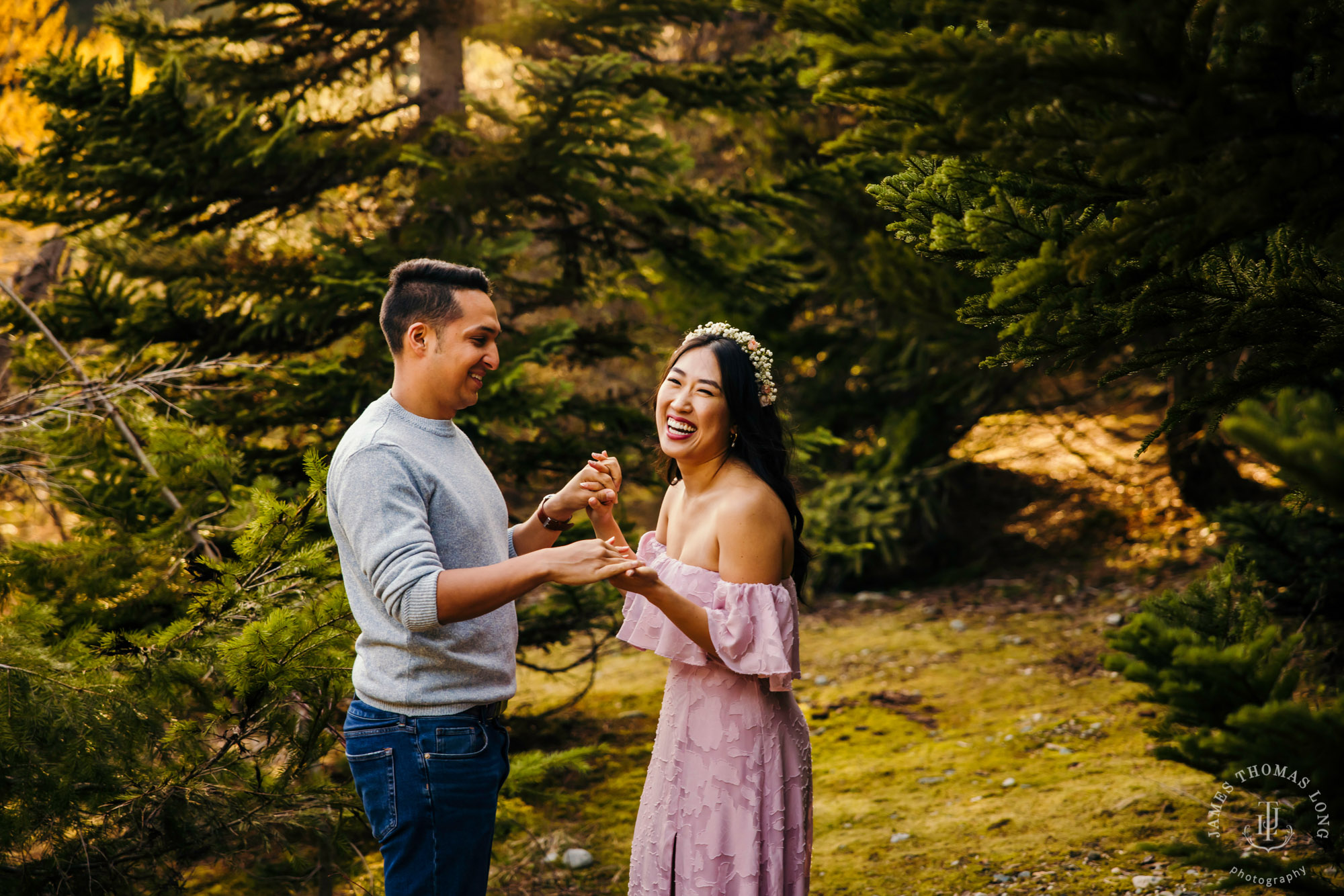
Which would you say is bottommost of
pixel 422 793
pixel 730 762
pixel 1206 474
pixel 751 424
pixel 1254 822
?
pixel 1254 822

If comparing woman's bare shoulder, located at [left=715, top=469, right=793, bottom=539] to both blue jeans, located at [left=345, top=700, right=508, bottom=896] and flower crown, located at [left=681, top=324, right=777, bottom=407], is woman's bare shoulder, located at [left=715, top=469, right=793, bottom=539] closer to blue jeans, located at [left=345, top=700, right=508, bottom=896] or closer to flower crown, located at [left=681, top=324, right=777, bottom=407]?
flower crown, located at [left=681, top=324, right=777, bottom=407]

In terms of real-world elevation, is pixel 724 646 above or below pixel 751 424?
below

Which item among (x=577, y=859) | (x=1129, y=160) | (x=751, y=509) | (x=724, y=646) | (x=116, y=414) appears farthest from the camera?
(x=577, y=859)

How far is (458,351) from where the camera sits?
2344 millimetres

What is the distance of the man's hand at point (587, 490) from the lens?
2656 mm

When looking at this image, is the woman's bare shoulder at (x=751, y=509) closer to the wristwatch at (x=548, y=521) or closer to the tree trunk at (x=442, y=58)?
the wristwatch at (x=548, y=521)

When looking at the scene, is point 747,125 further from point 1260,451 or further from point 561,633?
point 1260,451

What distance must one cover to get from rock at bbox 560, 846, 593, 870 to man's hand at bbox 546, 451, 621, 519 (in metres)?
2.29

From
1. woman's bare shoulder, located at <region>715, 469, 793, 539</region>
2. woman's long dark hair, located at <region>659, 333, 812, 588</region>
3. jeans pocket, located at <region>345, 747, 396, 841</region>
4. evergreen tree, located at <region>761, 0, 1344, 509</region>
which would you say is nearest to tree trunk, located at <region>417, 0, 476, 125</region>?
woman's long dark hair, located at <region>659, 333, 812, 588</region>

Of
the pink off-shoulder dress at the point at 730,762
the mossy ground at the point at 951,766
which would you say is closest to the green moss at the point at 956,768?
the mossy ground at the point at 951,766

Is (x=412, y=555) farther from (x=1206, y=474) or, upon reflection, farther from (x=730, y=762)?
(x=1206, y=474)

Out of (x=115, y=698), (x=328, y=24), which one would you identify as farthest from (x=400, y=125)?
(x=115, y=698)

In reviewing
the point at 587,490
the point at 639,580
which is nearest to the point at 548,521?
the point at 587,490

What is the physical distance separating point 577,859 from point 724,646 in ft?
7.61
